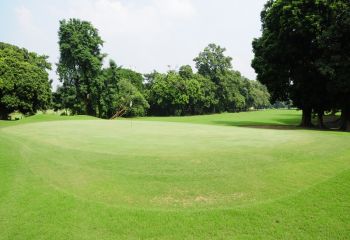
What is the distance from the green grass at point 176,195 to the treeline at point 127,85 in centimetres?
4570

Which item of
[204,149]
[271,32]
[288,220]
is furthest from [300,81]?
[288,220]

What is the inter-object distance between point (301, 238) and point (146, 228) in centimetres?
294

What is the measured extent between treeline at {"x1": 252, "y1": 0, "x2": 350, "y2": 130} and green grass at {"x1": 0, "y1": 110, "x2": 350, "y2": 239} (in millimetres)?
17087

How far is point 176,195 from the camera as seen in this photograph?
24.3 feet

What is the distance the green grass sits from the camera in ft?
19.1

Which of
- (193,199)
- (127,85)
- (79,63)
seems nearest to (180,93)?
(127,85)

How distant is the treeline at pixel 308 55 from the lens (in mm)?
25656

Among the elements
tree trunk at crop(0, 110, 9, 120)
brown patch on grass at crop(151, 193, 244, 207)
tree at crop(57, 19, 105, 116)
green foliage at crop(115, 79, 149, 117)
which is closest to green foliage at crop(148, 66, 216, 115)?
green foliage at crop(115, 79, 149, 117)

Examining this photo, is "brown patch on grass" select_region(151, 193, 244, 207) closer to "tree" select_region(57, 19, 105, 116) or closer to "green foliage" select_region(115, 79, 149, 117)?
"tree" select_region(57, 19, 105, 116)

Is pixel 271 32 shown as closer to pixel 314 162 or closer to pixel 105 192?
pixel 314 162

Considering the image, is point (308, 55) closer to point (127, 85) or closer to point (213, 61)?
point (127, 85)

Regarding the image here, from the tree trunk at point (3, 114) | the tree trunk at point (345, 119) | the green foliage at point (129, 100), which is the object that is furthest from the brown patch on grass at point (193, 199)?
the green foliage at point (129, 100)

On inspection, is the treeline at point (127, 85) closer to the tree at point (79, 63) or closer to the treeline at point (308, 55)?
the tree at point (79, 63)

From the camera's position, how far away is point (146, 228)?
19.2 feet
